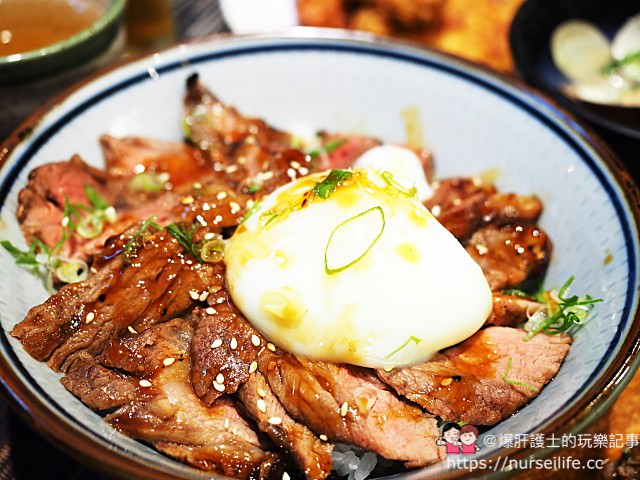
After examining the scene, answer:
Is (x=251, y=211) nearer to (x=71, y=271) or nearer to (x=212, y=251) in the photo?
(x=212, y=251)

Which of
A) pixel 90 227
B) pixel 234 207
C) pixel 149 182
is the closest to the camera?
pixel 234 207

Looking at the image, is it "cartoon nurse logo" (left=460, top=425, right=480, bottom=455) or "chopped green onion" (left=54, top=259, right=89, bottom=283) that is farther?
"chopped green onion" (left=54, top=259, right=89, bottom=283)

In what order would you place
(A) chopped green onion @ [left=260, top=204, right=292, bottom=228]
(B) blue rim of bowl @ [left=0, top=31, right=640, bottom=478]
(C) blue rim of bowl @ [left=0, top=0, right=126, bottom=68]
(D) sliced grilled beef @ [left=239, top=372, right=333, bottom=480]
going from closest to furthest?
1. (B) blue rim of bowl @ [left=0, top=31, right=640, bottom=478]
2. (D) sliced grilled beef @ [left=239, top=372, right=333, bottom=480]
3. (A) chopped green onion @ [left=260, top=204, right=292, bottom=228]
4. (C) blue rim of bowl @ [left=0, top=0, right=126, bottom=68]

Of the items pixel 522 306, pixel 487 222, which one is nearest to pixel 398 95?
pixel 487 222

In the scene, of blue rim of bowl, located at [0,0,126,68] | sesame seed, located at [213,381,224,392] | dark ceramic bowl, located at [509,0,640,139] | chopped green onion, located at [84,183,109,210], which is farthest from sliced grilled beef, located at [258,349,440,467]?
dark ceramic bowl, located at [509,0,640,139]

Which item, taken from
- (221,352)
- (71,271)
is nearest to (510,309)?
(221,352)

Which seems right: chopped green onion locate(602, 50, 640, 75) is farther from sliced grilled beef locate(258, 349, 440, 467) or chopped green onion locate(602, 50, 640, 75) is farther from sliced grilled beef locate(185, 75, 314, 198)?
sliced grilled beef locate(258, 349, 440, 467)

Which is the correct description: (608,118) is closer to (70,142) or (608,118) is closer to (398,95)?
(398,95)
